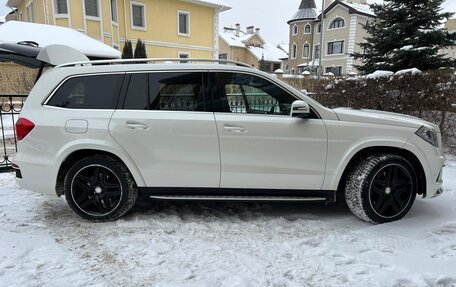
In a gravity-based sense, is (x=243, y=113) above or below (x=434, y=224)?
above

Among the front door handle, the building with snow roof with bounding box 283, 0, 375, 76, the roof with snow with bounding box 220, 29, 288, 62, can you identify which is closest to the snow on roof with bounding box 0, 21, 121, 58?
the front door handle

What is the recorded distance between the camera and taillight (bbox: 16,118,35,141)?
3770 millimetres

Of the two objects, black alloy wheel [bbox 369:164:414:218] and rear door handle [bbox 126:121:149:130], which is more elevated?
rear door handle [bbox 126:121:149:130]

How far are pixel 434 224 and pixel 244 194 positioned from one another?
7.06ft

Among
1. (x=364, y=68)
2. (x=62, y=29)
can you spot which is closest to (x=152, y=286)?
(x=364, y=68)

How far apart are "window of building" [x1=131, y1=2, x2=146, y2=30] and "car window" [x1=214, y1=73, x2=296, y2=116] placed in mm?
23091

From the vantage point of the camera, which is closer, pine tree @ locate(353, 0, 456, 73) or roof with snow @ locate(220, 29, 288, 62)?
pine tree @ locate(353, 0, 456, 73)

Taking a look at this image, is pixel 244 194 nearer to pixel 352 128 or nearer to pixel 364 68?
pixel 352 128

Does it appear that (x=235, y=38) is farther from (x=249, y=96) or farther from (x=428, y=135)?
(x=428, y=135)

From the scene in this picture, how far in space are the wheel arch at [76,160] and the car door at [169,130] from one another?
0.09 meters

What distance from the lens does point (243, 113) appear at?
3.76m

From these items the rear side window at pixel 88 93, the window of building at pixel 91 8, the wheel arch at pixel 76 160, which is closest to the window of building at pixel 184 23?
the window of building at pixel 91 8

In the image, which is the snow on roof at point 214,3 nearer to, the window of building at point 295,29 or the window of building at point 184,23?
the window of building at point 184,23

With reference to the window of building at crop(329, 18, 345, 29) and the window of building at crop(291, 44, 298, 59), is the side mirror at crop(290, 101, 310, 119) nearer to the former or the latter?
the window of building at crop(329, 18, 345, 29)
